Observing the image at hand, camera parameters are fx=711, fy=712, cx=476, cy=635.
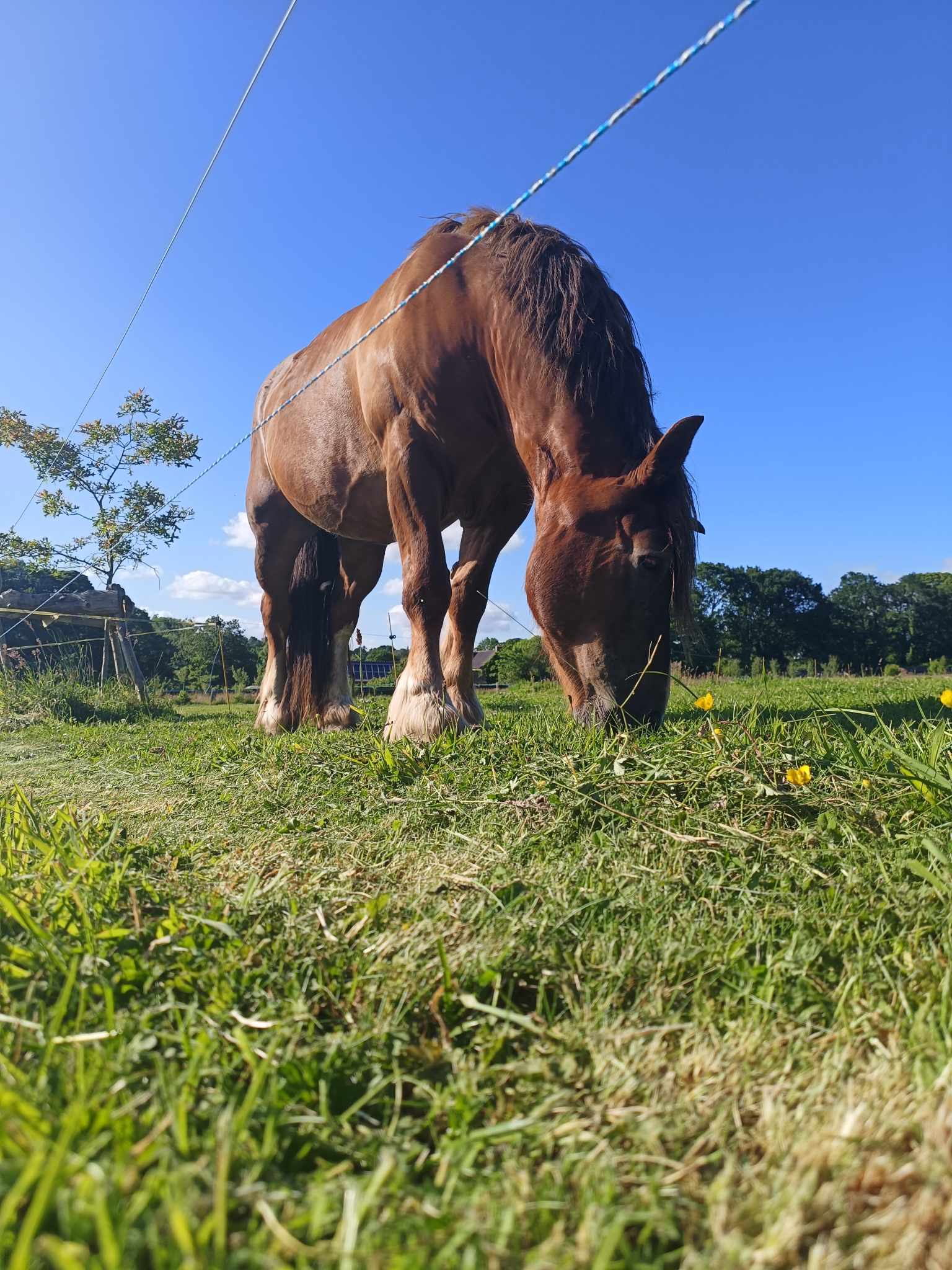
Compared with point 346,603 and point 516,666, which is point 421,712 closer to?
point 346,603

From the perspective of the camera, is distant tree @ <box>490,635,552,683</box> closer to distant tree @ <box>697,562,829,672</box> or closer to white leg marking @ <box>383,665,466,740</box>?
white leg marking @ <box>383,665,466,740</box>

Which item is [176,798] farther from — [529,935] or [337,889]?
[529,935]

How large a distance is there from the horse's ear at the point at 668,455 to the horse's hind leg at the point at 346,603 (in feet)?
10.6

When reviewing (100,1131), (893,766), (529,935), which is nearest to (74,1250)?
(100,1131)

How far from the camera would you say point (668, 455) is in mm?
2783

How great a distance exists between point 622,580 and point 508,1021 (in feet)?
6.16

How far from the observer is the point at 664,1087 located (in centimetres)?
98

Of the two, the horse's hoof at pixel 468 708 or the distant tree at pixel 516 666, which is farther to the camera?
the distant tree at pixel 516 666

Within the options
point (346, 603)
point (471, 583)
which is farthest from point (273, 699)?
point (471, 583)

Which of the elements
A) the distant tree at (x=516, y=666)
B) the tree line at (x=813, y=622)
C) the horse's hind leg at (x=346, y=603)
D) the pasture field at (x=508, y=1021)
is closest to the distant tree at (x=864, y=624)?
the tree line at (x=813, y=622)

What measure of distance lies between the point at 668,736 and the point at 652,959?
1213 mm

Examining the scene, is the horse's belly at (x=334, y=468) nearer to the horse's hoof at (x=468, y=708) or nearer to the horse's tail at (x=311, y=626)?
the horse's tail at (x=311, y=626)

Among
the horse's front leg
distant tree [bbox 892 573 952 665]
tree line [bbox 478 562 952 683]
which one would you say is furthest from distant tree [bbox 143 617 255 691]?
distant tree [bbox 892 573 952 665]

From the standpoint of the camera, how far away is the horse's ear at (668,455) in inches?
107
